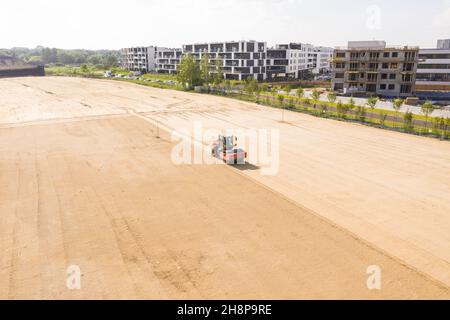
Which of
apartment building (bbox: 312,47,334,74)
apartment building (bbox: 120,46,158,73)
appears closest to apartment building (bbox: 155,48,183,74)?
apartment building (bbox: 120,46,158,73)

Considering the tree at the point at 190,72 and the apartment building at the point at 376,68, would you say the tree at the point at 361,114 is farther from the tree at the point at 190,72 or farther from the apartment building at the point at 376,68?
the tree at the point at 190,72

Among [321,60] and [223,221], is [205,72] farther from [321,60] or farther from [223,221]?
[321,60]

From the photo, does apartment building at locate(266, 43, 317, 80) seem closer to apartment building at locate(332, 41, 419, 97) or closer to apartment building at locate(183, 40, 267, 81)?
apartment building at locate(183, 40, 267, 81)

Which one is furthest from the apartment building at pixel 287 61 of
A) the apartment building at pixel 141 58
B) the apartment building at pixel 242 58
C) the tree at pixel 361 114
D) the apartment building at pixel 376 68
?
the tree at pixel 361 114

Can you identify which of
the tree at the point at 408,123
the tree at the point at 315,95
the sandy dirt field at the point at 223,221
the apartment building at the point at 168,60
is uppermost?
the apartment building at the point at 168,60

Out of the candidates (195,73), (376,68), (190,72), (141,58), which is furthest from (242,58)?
(141,58)
